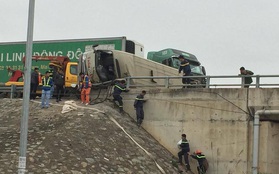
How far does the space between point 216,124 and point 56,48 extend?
452 inches

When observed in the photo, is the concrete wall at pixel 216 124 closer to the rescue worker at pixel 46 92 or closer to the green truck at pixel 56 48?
the rescue worker at pixel 46 92

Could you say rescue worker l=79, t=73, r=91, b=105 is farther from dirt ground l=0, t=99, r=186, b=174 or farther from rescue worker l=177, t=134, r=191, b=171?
rescue worker l=177, t=134, r=191, b=171

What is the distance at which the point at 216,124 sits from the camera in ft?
69.5

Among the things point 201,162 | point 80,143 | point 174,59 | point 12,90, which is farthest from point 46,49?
point 80,143

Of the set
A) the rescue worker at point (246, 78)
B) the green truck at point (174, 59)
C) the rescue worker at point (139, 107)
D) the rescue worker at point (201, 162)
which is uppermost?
the green truck at point (174, 59)

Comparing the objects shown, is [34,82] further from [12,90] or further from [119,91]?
[119,91]

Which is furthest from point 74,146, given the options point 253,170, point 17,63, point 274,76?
point 17,63

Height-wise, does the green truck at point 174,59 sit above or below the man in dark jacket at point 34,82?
above

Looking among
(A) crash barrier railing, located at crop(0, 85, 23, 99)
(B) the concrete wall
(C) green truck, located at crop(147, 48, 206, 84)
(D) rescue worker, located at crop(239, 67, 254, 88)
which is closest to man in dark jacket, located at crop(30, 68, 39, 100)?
(A) crash barrier railing, located at crop(0, 85, 23, 99)

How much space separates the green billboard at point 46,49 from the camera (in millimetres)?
27359

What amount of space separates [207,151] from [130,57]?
5.95 metres

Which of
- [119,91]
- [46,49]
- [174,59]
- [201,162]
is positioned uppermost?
[46,49]

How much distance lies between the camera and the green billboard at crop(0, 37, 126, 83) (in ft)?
89.8

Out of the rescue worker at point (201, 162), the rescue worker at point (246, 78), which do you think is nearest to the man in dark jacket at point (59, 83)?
the rescue worker at point (201, 162)
